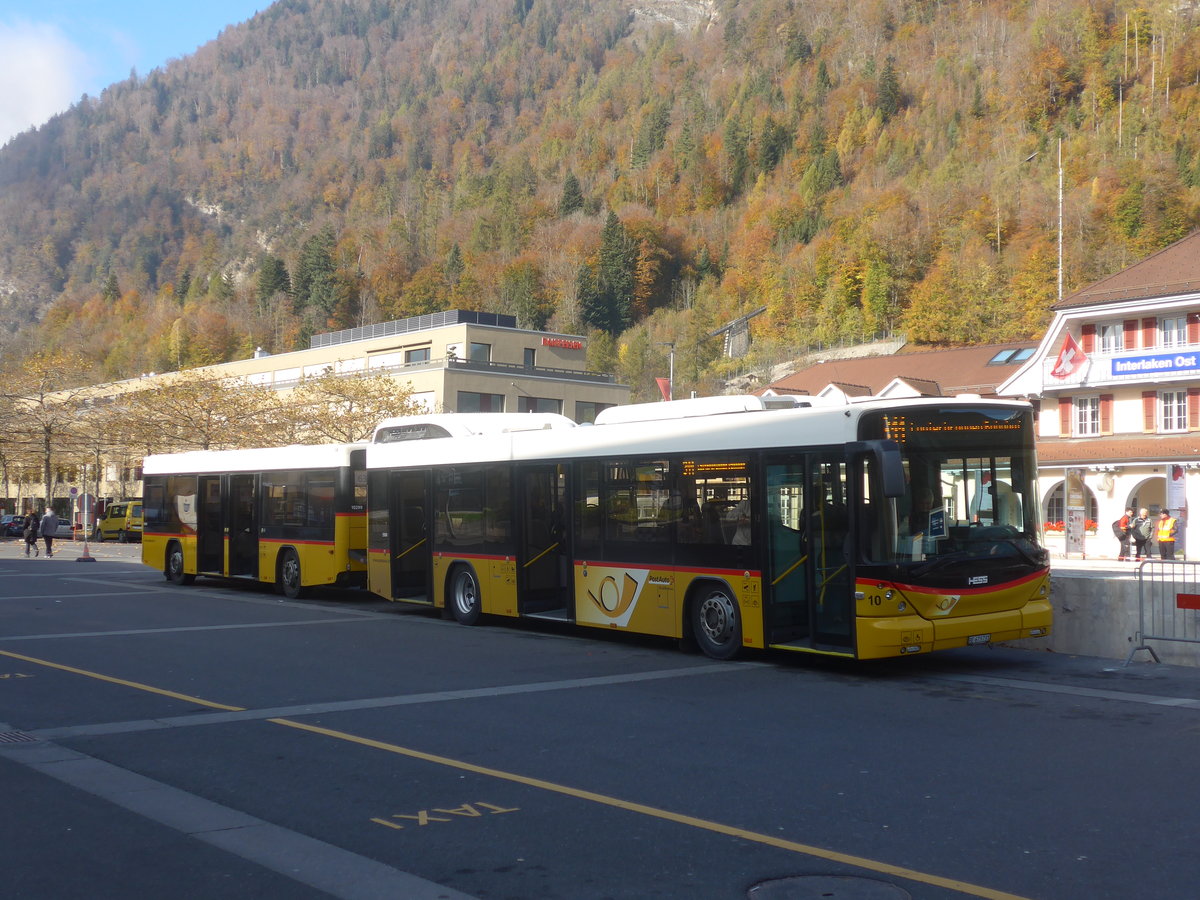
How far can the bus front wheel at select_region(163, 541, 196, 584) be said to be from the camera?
1049 inches

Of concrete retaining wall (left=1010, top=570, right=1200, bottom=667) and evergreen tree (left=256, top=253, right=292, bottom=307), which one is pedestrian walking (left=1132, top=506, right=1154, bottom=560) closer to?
concrete retaining wall (left=1010, top=570, right=1200, bottom=667)

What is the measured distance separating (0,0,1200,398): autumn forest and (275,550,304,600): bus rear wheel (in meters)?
59.1

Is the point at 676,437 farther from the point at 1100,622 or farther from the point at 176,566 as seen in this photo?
the point at 176,566

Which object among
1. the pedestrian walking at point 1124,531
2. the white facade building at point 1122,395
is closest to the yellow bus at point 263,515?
the pedestrian walking at point 1124,531

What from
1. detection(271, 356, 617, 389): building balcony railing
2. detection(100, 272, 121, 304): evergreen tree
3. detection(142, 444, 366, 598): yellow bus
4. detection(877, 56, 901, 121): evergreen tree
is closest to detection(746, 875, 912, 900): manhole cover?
detection(142, 444, 366, 598): yellow bus

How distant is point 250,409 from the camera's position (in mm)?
54750

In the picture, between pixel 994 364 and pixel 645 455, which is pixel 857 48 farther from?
pixel 645 455

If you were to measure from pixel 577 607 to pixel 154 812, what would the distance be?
903cm

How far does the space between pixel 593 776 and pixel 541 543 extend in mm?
8811

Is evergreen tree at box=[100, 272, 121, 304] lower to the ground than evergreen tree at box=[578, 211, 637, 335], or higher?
higher

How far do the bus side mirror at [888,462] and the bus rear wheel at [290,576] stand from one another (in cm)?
1408

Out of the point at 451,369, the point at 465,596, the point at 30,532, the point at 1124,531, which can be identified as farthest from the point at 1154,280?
the point at 30,532

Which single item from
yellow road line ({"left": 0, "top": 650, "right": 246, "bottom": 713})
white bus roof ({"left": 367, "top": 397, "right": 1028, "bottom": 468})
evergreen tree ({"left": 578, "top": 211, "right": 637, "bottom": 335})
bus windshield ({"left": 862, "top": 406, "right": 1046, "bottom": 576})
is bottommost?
yellow road line ({"left": 0, "top": 650, "right": 246, "bottom": 713})

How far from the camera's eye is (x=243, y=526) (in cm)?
2450
